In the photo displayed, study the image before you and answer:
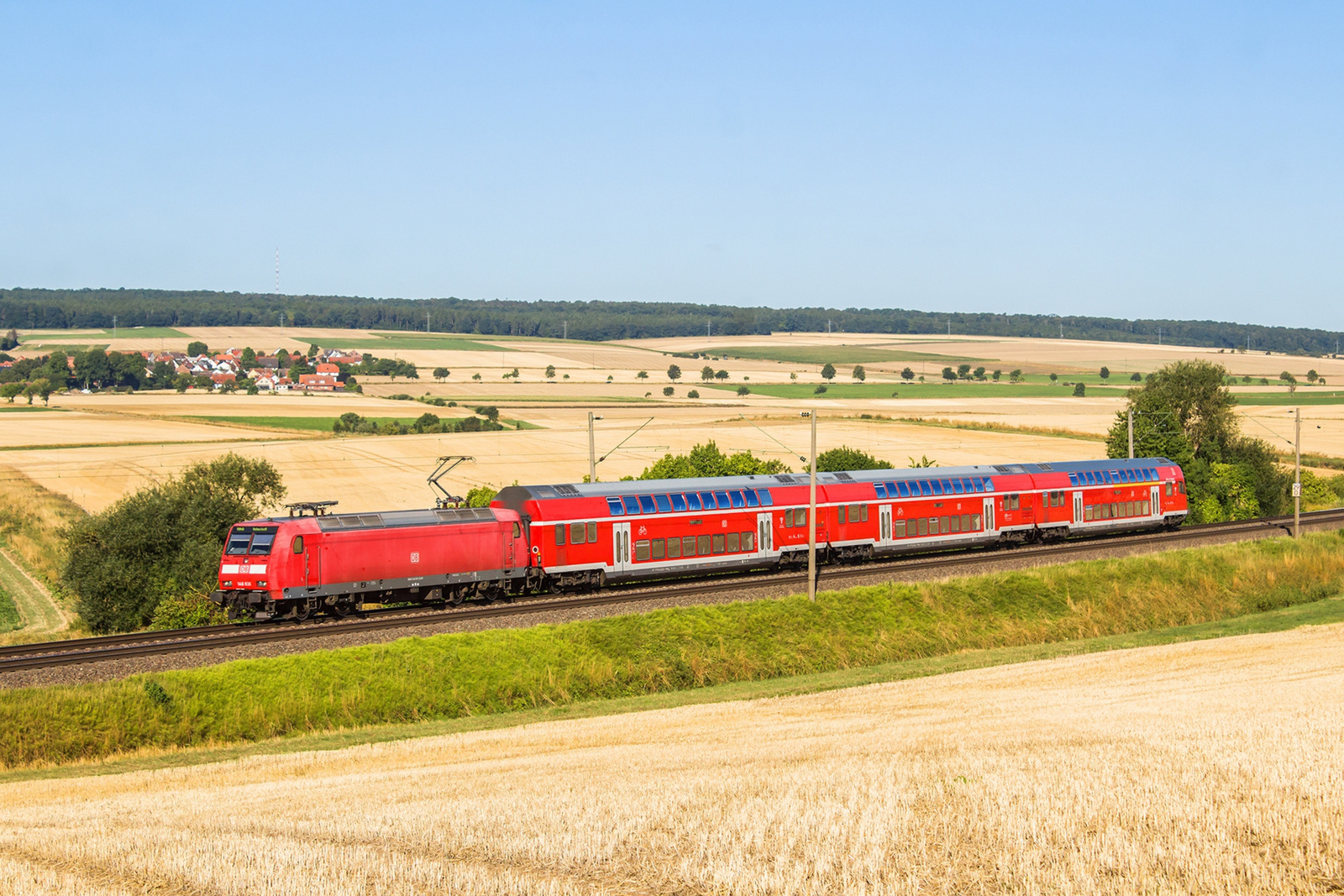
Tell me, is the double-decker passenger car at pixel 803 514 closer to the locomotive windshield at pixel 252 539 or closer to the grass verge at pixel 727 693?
the locomotive windshield at pixel 252 539

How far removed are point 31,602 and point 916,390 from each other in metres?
134

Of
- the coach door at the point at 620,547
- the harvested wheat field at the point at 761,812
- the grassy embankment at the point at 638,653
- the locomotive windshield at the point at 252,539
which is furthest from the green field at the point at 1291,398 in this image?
the harvested wheat field at the point at 761,812

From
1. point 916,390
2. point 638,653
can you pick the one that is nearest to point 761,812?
point 638,653

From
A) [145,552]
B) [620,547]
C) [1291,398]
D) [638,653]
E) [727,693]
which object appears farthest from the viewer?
[1291,398]

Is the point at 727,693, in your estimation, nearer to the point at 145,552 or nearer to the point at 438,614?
the point at 438,614

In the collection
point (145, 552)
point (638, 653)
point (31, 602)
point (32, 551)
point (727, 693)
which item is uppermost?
point (145, 552)

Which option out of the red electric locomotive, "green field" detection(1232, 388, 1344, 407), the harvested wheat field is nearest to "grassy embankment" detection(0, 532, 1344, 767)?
the harvested wheat field

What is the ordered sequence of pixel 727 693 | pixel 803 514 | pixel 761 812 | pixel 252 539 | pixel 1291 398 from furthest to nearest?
pixel 1291 398
pixel 803 514
pixel 252 539
pixel 727 693
pixel 761 812

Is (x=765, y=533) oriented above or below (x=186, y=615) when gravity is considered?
above

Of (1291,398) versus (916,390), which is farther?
(916,390)

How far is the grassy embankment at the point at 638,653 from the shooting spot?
1072 inches

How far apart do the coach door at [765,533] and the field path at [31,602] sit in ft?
91.4

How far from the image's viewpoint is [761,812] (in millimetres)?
14641

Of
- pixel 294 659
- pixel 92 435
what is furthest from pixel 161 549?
pixel 92 435
